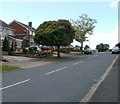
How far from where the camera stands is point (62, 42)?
3284 cm

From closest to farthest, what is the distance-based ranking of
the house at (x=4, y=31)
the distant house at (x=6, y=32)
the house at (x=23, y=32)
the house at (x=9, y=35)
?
the house at (x=4, y=31) → the distant house at (x=6, y=32) → the house at (x=9, y=35) → the house at (x=23, y=32)

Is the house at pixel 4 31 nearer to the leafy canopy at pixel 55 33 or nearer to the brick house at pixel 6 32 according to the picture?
the brick house at pixel 6 32

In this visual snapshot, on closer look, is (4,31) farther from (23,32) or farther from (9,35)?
(23,32)

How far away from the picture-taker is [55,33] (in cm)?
3275

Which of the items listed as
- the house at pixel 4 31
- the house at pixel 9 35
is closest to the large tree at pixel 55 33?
the house at pixel 9 35

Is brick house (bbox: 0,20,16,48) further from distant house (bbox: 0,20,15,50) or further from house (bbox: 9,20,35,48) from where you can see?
house (bbox: 9,20,35,48)

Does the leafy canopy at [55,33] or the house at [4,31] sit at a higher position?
the house at [4,31]

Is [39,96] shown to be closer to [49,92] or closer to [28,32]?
[49,92]

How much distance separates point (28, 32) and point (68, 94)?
61413 mm

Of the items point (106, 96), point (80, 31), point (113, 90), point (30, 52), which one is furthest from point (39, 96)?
point (80, 31)

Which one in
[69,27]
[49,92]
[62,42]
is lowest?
[49,92]

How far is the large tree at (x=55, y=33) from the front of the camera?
32500 millimetres

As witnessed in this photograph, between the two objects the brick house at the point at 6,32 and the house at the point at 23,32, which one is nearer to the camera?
the brick house at the point at 6,32

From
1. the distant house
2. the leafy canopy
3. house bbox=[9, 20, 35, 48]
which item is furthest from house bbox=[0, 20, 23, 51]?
the leafy canopy
